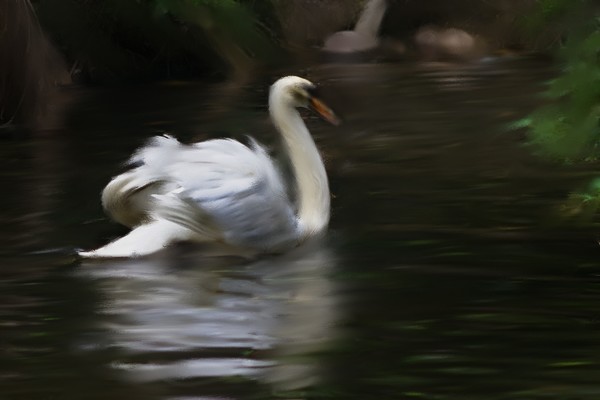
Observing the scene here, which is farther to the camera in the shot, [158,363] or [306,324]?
[306,324]

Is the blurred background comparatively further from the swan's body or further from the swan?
the swan's body

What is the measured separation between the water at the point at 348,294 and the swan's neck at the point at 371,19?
559 inches

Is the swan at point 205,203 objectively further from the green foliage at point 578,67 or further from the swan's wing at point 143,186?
the green foliage at point 578,67

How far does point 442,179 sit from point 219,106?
6.10m

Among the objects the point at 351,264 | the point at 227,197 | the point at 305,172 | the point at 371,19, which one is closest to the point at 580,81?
the point at 351,264

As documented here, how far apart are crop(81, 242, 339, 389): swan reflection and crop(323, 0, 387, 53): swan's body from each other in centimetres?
1692

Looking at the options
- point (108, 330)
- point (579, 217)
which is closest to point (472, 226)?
point (579, 217)

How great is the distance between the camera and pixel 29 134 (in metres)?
14.1

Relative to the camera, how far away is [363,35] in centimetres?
2619

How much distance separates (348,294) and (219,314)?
0.67 m

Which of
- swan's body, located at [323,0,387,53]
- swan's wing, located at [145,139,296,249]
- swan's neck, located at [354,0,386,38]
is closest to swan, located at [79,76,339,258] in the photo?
swan's wing, located at [145,139,296,249]

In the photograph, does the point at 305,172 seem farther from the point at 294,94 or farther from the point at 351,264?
the point at 351,264

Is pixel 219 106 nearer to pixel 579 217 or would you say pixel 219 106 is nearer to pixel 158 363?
pixel 579 217

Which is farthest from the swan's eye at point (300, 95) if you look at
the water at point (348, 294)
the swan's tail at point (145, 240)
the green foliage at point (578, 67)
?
the green foliage at point (578, 67)
